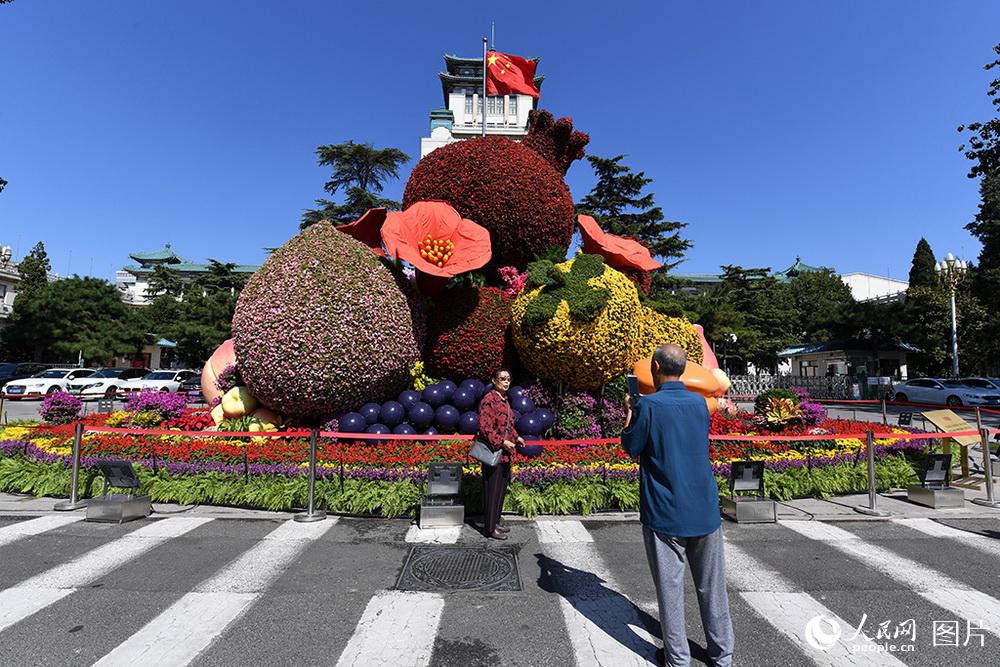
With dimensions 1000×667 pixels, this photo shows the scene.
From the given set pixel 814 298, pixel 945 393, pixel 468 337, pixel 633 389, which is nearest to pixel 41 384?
pixel 468 337

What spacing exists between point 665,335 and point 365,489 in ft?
19.0

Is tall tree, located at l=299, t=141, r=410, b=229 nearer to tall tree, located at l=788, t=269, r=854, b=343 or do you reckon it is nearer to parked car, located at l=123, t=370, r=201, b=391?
parked car, located at l=123, t=370, r=201, b=391

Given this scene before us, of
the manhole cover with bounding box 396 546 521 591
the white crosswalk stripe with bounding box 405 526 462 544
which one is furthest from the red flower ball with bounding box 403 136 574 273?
the manhole cover with bounding box 396 546 521 591

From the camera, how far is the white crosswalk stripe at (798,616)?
2.94 meters

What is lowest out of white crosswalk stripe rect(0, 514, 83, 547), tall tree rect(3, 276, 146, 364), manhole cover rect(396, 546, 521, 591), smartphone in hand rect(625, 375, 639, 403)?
white crosswalk stripe rect(0, 514, 83, 547)

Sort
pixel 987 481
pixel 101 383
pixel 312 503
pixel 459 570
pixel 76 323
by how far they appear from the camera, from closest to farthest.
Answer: pixel 459 570
pixel 312 503
pixel 987 481
pixel 101 383
pixel 76 323

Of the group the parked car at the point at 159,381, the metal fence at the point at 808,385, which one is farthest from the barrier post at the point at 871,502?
the parked car at the point at 159,381

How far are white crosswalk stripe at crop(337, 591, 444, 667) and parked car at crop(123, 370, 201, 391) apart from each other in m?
Answer: 26.9

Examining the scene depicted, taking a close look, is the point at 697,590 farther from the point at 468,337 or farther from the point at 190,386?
the point at 190,386

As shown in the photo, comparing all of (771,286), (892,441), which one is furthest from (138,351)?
(771,286)

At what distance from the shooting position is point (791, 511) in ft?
20.8

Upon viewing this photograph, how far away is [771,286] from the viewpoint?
1533 inches

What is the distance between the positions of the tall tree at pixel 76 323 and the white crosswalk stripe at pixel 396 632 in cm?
3508

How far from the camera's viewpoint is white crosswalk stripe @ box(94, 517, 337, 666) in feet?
9.63
